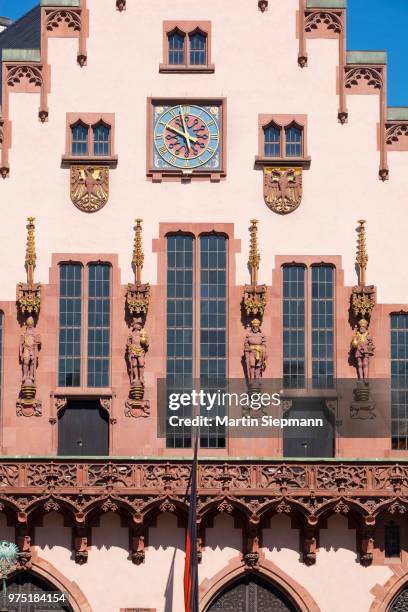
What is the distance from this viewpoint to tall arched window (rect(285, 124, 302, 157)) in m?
63.2

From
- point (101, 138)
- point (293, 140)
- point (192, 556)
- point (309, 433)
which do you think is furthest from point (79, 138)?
point (192, 556)

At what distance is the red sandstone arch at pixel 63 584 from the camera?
59.5 m

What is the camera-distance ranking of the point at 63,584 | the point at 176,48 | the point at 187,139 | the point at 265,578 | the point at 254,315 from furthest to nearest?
the point at 176,48 → the point at 187,139 → the point at 254,315 → the point at 265,578 → the point at 63,584

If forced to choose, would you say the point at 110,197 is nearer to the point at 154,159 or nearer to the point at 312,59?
the point at 154,159

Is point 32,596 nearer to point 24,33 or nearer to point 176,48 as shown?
point 176,48

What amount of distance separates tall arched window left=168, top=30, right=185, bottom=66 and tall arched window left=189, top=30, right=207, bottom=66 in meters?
0.29

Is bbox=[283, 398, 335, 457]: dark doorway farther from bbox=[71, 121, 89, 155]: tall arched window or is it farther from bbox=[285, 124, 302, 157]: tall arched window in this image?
bbox=[71, 121, 89, 155]: tall arched window

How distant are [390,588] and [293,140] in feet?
47.9

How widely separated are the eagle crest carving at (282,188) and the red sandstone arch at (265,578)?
446 inches

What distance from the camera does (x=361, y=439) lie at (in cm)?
6141

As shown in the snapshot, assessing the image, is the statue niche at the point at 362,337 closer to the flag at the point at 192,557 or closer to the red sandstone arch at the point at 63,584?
the flag at the point at 192,557

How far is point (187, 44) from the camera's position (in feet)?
209

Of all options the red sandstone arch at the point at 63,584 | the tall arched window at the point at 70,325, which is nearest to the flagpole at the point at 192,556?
the red sandstone arch at the point at 63,584

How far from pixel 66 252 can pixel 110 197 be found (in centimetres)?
229
